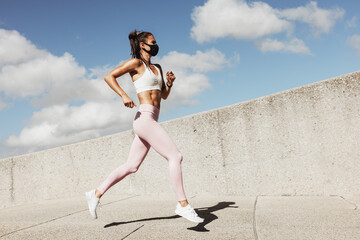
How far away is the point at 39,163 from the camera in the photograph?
6906 mm

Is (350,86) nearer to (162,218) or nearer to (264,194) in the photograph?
(264,194)

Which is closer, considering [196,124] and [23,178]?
[196,124]

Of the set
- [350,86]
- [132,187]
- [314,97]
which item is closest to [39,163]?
[132,187]

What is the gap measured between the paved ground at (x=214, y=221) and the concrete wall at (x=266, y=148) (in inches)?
10.7

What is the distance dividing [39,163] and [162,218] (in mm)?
4238

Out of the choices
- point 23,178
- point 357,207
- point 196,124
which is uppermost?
point 196,124

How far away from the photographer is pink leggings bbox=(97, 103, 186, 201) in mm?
3135

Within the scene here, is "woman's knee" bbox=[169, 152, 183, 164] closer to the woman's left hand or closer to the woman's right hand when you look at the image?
the woman's right hand

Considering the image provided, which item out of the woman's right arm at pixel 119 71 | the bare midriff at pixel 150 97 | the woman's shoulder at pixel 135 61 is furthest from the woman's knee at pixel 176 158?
the woman's shoulder at pixel 135 61

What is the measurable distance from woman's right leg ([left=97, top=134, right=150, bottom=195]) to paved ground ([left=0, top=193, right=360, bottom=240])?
17.2 inches

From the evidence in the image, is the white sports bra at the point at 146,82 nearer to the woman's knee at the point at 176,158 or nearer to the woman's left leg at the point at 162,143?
the woman's left leg at the point at 162,143

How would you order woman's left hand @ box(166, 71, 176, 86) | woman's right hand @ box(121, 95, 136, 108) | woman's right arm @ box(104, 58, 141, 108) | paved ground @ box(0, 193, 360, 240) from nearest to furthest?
paved ground @ box(0, 193, 360, 240) → woman's right hand @ box(121, 95, 136, 108) → woman's right arm @ box(104, 58, 141, 108) → woman's left hand @ box(166, 71, 176, 86)

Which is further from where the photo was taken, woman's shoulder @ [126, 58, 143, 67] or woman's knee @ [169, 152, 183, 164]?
woman's shoulder @ [126, 58, 143, 67]

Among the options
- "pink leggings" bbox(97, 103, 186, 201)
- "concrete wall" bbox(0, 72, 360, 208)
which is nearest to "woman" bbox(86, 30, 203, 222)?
"pink leggings" bbox(97, 103, 186, 201)
